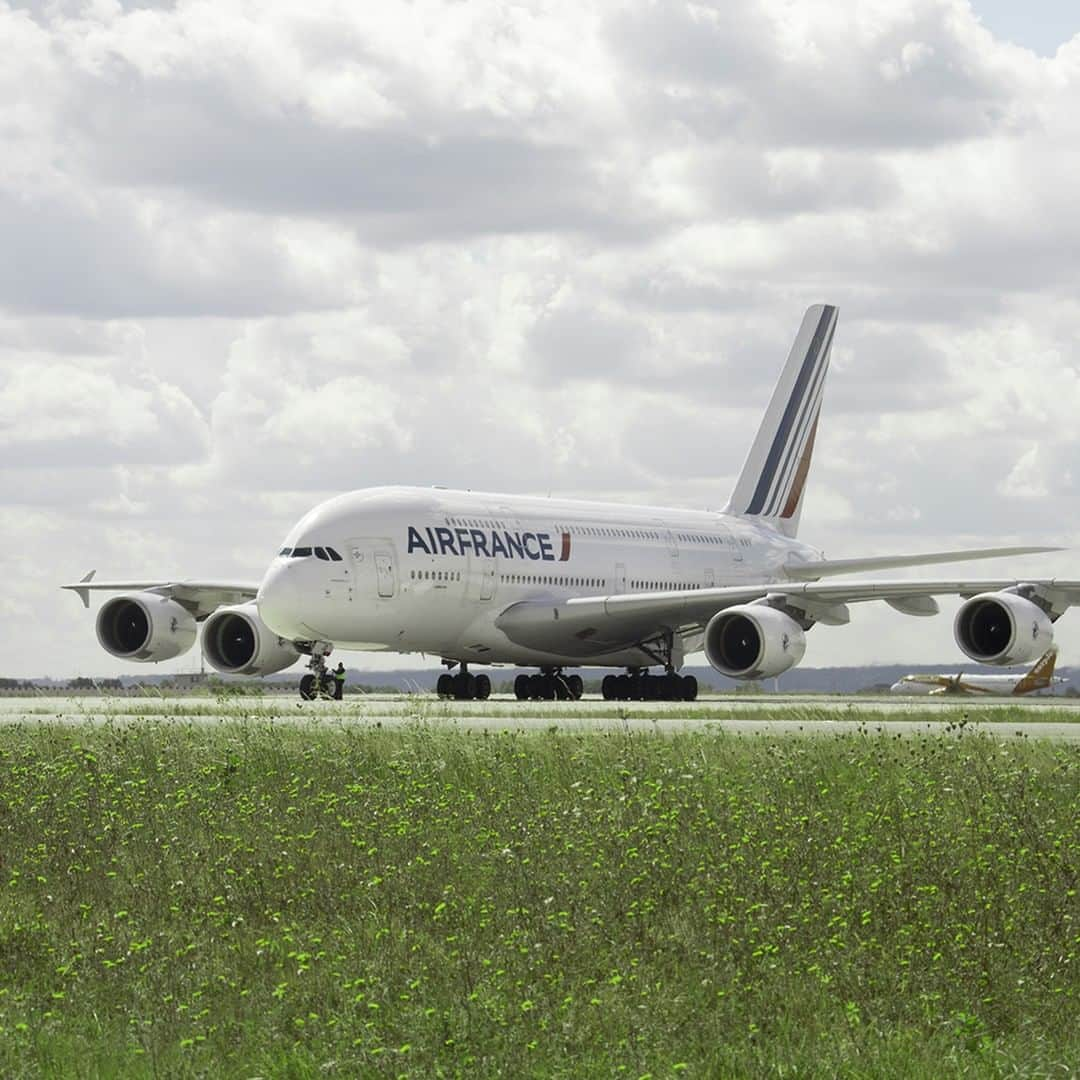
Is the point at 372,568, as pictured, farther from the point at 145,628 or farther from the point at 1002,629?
the point at 1002,629

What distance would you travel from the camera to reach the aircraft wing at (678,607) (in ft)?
135

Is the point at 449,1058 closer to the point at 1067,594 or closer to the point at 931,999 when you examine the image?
the point at 931,999

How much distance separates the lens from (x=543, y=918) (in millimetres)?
12016

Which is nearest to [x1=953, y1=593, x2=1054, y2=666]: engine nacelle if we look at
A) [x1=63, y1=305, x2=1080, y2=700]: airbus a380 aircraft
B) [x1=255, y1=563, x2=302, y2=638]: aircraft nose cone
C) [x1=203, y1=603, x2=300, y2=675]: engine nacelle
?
[x1=63, y1=305, x2=1080, y2=700]: airbus a380 aircraft

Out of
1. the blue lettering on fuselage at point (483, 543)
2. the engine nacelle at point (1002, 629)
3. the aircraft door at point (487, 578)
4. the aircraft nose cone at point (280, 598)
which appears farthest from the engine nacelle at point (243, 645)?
the engine nacelle at point (1002, 629)

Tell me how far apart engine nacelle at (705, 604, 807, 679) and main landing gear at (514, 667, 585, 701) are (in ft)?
21.5

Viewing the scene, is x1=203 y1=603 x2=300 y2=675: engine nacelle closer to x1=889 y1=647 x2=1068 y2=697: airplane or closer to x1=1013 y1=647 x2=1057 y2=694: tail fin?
x1=889 y1=647 x2=1068 y2=697: airplane

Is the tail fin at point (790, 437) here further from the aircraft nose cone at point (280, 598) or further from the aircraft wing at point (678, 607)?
the aircraft nose cone at point (280, 598)

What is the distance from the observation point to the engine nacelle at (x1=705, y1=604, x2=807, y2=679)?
40.1m

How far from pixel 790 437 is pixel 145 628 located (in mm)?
21939

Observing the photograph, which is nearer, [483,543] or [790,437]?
[483,543]

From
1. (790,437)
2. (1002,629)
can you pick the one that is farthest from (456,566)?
(790,437)

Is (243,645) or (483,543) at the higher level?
(483,543)

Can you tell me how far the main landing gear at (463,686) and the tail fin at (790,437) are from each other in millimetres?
13093
